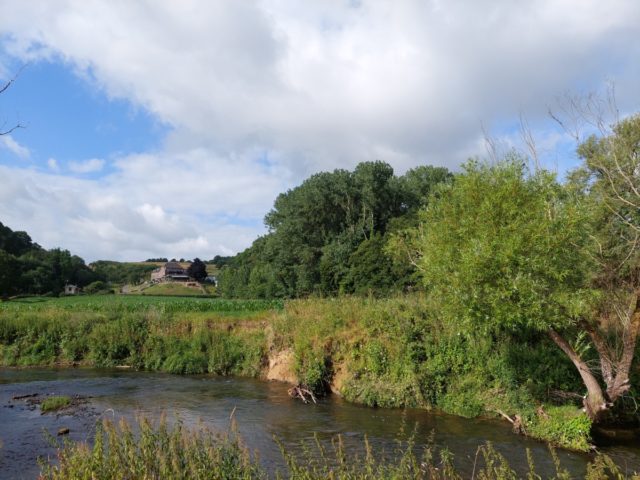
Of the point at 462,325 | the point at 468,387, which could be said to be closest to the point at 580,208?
the point at 462,325

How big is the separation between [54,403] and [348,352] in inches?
462

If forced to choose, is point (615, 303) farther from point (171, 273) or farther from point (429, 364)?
point (171, 273)

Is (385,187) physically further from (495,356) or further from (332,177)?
(495,356)

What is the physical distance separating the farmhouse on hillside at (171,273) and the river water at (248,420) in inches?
5241

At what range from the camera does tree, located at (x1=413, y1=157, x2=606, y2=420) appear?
13156 millimetres

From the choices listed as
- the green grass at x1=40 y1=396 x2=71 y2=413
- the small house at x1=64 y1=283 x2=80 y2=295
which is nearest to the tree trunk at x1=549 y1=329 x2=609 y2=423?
the green grass at x1=40 y1=396 x2=71 y2=413

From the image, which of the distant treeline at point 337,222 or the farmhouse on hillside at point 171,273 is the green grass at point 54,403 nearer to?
the distant treeline at point 337,222

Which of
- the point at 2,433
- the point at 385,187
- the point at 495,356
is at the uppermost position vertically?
the point at 385,187

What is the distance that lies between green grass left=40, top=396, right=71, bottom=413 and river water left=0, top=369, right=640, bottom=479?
35 centimetres

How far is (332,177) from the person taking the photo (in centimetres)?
5844

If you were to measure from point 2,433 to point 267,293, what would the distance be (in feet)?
157

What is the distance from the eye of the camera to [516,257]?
13117mm

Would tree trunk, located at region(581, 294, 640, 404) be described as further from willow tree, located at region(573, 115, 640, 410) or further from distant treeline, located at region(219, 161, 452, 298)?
distant treeline, located at region(219, 161, 452, 298)

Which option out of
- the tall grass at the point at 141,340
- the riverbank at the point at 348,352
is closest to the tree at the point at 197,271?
the riverbank at the point at 348,352
